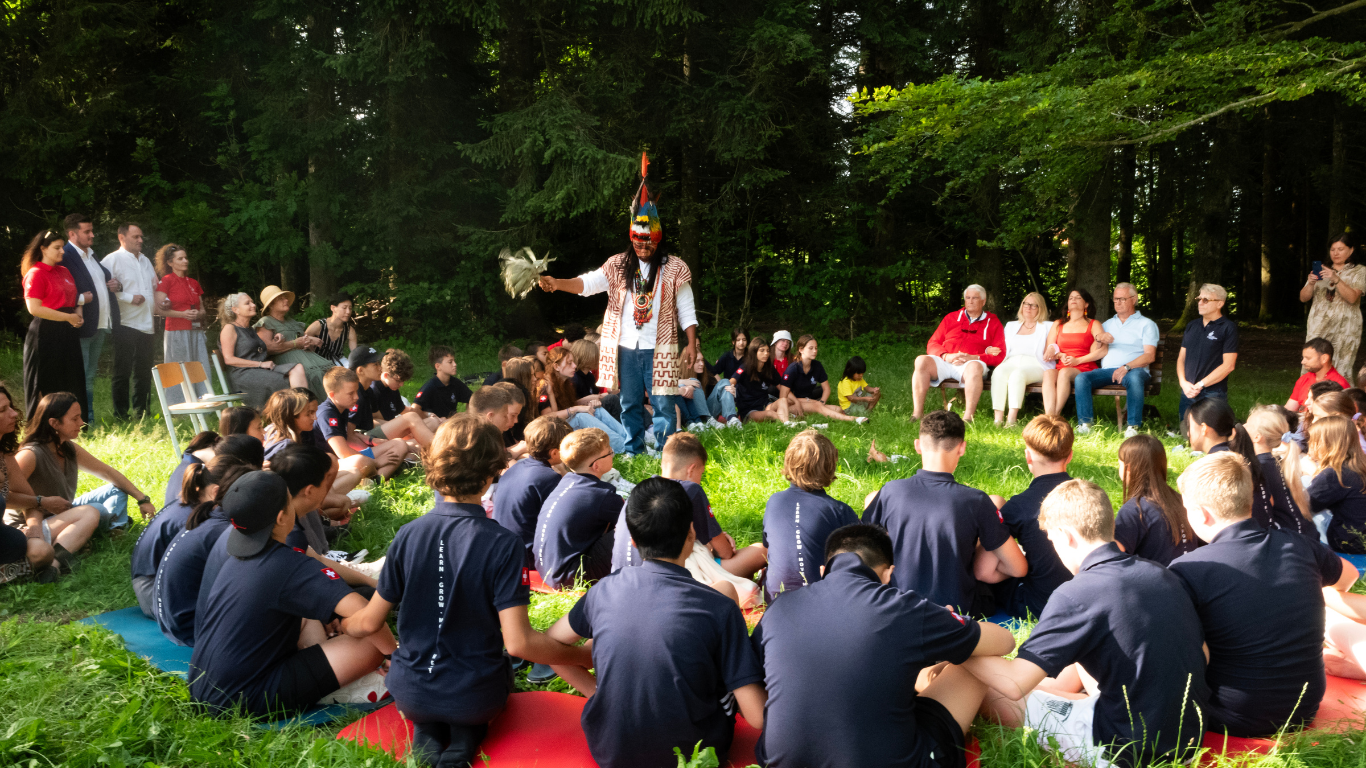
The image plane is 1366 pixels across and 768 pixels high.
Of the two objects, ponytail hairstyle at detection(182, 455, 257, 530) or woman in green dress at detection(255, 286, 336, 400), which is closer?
ponytail hairstyle at detection(182, 455, 257, 530)

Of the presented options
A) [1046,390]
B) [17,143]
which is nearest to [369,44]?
[17,143]

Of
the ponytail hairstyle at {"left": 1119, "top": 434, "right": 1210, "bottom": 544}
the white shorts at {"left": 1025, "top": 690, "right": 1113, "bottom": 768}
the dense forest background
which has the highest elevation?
the dense forest background

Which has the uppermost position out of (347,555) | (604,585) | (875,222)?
(875,222)

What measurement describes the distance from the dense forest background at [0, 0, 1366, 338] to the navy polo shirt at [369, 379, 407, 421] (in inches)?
227

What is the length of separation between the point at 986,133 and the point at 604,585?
8.62 metres

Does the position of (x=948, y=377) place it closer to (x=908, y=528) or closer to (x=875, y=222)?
(x=908, y=528)

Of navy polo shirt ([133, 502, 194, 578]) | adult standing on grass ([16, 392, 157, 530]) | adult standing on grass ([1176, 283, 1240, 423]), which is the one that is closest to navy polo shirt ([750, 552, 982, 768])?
navy polo shirt ([133, 502, 194, 578])

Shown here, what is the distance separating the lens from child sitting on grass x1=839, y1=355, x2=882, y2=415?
9.31 m

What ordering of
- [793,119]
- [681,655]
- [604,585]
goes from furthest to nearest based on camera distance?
[793,119] → [604,585] → [681,655]

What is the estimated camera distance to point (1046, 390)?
8391 mm

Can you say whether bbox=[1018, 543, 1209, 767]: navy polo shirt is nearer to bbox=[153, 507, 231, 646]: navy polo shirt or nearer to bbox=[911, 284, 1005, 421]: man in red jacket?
bbox=[153, 507, 231, 646]: navy polo shirt

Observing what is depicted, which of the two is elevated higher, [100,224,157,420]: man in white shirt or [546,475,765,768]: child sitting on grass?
[100,224,157,420]: man in white shirt

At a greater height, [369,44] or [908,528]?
[369,44]

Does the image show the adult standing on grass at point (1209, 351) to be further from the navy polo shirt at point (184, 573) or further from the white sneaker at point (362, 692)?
the navy polo shirt at point (184, 573)
